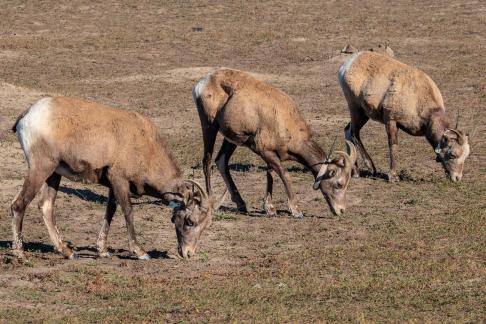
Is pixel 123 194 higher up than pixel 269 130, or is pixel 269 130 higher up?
pixel 123 194

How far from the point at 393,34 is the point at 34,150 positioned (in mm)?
35554

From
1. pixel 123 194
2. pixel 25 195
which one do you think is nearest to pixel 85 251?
pixel 123 194

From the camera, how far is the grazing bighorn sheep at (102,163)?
14805 millimetres

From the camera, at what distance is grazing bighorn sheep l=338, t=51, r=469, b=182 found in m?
21.5

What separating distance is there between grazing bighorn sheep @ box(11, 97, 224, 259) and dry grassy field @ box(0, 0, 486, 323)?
0.67 meters

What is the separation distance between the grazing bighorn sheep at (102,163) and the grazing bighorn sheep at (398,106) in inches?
309

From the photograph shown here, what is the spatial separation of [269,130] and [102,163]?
4.58 metres

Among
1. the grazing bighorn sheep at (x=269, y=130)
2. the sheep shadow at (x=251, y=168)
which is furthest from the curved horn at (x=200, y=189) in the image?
the sheep shadow at (x=251, y=168)

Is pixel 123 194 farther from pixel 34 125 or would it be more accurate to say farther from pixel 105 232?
pixel 34 125

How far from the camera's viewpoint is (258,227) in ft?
60.2

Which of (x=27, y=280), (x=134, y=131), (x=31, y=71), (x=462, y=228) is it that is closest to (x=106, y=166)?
(x=134, y=131)

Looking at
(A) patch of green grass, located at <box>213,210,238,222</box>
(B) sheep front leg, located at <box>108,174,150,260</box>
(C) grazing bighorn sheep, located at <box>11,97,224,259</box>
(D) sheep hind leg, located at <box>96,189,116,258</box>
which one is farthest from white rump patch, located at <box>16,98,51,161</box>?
(A) patch of green grass, located at <box>213,210,238,222</box>

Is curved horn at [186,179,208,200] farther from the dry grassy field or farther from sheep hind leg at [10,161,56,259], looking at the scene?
sheep hind leg at [10,161,56,259]

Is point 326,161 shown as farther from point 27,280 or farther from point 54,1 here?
point 54,1
